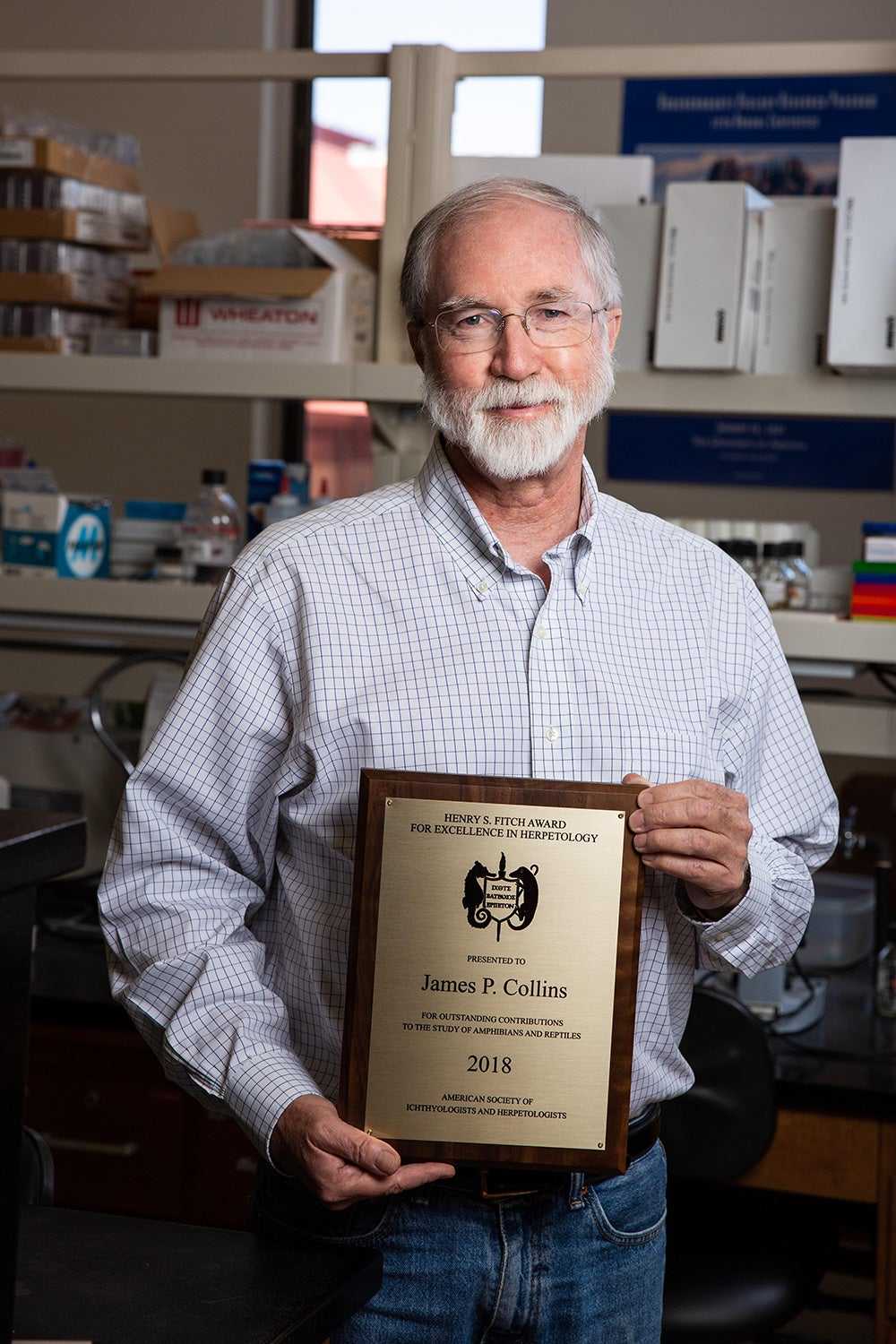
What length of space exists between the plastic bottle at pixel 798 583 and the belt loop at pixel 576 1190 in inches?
43.7

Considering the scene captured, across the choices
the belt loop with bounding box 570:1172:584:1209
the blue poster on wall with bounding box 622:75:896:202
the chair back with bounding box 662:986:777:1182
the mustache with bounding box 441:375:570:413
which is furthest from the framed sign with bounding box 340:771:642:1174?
the blue poster on wall with bounding box 622:75:896:202

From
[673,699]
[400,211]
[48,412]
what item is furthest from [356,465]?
Result: [673,699]

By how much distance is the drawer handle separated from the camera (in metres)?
2.01

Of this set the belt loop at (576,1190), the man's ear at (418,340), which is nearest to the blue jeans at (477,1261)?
the belt loop at (576,1190)

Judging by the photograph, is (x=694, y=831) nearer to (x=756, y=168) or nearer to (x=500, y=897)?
(x=500, y=897)

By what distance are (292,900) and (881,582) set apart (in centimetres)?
113

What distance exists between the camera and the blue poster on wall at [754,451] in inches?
146

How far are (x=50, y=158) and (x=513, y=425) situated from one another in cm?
138

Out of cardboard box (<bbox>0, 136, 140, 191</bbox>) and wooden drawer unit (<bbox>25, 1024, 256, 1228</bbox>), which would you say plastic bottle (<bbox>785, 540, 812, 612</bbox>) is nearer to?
wooden drawer unit (<bbox>25, 1024, 256, 1228</bbox>)

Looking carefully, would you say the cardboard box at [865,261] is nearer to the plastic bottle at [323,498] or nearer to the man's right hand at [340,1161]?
the plastic bottle at [323,498]

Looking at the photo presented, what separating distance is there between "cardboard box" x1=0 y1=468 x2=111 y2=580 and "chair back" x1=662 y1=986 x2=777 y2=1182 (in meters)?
1.23

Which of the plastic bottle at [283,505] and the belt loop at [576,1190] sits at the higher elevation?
the plastic bottle at [283,505]

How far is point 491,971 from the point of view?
988 millimetres

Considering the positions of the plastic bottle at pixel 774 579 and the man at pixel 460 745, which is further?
the plastic bottle at pixel 774 579
